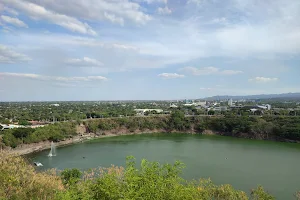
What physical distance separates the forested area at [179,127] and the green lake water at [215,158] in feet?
8.62

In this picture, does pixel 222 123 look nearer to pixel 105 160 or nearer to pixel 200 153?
pixel 200 153

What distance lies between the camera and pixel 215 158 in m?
23.5

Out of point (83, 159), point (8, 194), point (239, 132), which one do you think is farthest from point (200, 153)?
point (8, 194)

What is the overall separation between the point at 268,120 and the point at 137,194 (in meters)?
36.7

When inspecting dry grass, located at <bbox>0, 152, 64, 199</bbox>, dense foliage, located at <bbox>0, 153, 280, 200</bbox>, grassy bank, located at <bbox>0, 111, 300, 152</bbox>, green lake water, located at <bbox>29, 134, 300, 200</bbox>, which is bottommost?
green lake water, located at <bbox>29, 134, 300, 200</bbox>

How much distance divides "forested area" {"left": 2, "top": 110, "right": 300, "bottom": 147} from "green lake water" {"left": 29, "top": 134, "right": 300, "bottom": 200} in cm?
263

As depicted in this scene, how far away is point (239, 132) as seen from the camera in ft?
121

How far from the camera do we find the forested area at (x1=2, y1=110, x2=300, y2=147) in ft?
92.8

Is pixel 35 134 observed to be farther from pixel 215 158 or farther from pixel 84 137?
pixel 215 158

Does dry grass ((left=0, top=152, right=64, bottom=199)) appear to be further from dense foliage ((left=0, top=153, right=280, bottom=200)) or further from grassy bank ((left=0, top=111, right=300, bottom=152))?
grassy bank ((left=0, top=111, right=300, bottom=152))

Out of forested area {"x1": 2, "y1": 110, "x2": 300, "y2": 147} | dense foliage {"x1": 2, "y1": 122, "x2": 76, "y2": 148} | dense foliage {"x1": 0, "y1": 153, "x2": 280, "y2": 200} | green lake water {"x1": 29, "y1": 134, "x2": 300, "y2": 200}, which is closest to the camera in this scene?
dense foliage {"x1": 0, "y1": 153, "x2": 280, "y2": 200}

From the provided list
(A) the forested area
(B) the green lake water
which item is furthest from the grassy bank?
(B) the green lake water

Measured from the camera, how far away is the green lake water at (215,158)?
17.2m

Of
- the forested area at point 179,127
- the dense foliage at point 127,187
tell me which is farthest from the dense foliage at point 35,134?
the dense foliage at point 127,187
